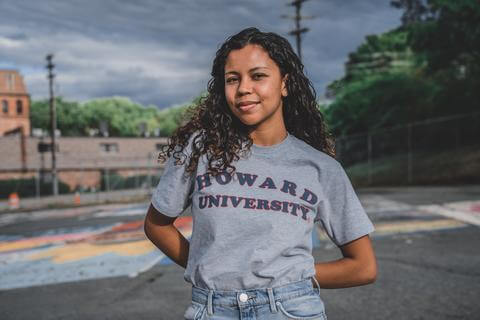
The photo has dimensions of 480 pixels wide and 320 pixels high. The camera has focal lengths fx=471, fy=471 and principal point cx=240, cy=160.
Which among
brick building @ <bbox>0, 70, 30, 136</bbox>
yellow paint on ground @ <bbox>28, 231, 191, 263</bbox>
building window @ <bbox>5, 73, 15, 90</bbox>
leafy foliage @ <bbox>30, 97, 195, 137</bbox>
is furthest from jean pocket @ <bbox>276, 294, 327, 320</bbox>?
building window @ <bbox>5, 73, 15, 90</bbox>

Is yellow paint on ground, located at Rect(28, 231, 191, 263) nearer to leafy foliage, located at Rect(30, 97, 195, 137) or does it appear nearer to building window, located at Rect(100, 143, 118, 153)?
building window, located at Rect(100, 143, 118, 153)

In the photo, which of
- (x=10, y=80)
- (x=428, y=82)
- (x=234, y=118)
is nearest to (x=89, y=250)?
(x=234, y=118)

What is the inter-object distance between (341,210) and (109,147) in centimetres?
4982

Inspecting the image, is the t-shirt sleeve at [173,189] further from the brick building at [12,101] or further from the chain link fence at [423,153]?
the brick building at [12,101]

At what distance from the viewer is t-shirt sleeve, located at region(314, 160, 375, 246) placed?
1859mm

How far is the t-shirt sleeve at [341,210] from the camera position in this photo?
1.86 meters

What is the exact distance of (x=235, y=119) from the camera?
2.05 m

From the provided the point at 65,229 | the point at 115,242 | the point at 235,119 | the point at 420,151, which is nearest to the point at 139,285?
the point at 115,242

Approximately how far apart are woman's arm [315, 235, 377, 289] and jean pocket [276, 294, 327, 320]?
102mm

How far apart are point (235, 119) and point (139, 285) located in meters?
4.82

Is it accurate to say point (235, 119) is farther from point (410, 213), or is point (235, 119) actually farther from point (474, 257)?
point (410, 213)

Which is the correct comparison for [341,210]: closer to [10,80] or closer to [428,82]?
[428,82]

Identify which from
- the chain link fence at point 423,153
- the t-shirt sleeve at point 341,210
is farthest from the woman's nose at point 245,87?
the chain link fence at point 423,153

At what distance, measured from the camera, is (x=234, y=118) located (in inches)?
80.9
